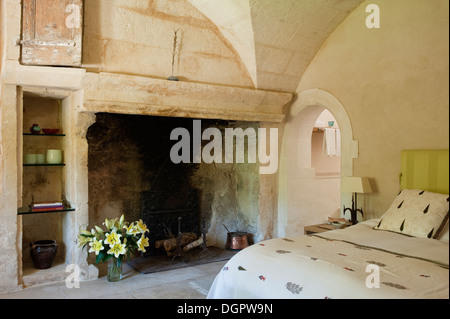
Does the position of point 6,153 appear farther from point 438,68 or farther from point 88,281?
point 438,68

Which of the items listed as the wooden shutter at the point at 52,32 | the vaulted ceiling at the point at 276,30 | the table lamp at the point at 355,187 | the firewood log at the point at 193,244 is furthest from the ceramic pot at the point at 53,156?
the table lamp at the point at 355,187

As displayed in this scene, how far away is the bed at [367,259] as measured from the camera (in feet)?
6.25

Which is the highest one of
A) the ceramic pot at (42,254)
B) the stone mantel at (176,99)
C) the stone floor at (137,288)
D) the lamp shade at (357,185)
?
the stone mantel at (176,99)

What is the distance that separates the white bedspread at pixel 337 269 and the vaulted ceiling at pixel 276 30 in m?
2.30

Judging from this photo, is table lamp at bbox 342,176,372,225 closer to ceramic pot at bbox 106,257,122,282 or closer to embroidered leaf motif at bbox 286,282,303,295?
embroidered leaf motif at bbox 286,282,303,295

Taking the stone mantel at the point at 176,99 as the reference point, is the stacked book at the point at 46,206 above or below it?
below

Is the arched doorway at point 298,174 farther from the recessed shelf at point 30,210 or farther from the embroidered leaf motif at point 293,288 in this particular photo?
the embroidered leaf motif at point 293,288

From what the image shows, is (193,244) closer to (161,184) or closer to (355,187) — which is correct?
(161,184)

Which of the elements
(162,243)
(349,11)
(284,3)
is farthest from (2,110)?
(349,11)

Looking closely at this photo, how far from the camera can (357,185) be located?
3.87m

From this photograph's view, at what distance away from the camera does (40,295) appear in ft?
11.2

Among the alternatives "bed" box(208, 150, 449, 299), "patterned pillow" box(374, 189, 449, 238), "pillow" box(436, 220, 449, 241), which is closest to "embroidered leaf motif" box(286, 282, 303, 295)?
"bed" box(208, 150, 449, 299)

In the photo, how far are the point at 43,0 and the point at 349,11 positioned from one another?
3.11 metres

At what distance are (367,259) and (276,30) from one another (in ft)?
9.01
